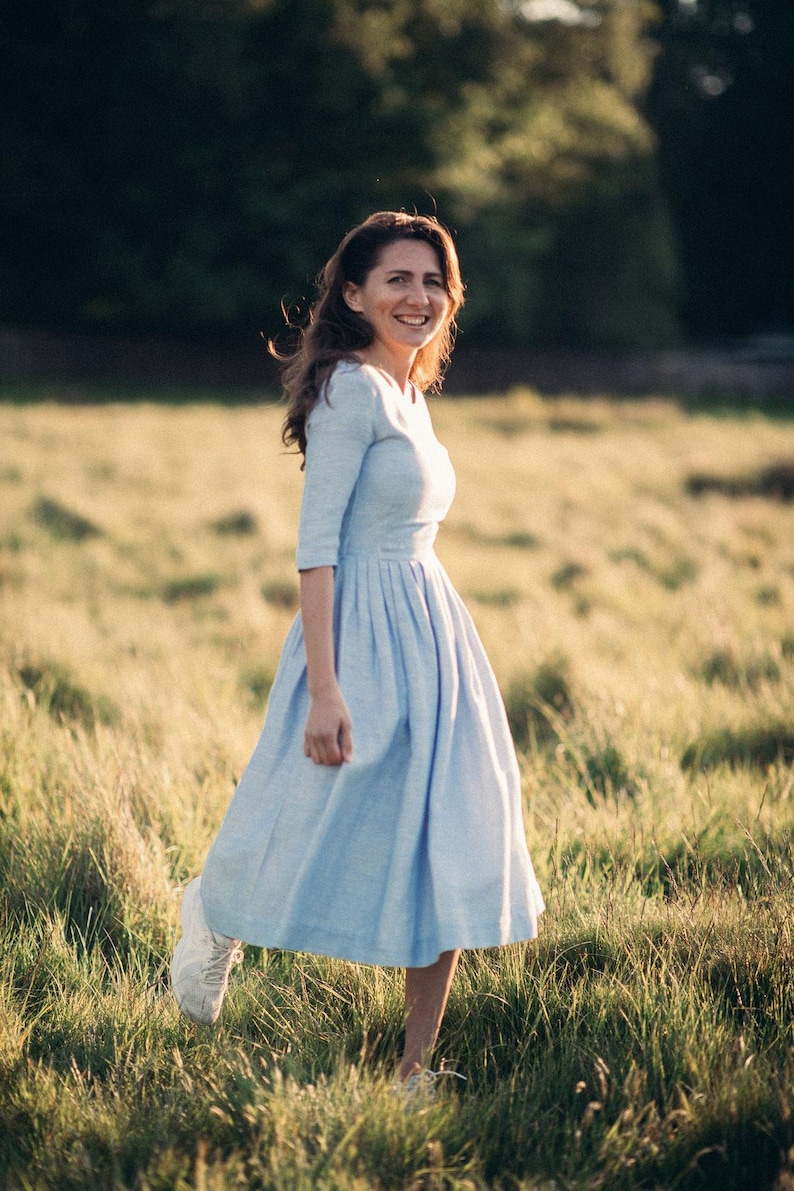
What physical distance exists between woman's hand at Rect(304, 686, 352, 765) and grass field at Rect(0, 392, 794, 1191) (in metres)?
0.62

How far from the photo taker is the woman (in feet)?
7.52

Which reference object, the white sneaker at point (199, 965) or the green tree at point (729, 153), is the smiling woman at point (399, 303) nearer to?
the white sneaker at point (199, 965)

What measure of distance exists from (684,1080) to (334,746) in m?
1.03

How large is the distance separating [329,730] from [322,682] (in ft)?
0.33

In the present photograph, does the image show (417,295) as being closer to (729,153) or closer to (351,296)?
(351,296)

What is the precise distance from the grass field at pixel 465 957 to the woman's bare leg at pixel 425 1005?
0.29 ft

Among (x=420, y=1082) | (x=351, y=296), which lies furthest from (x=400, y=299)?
(x=420, y=1082)

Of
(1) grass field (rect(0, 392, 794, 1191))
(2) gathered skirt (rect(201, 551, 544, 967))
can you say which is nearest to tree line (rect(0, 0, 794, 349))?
(1) grass field (rect(0, 392, 794, 1191))

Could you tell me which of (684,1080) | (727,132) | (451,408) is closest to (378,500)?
(684,1080)

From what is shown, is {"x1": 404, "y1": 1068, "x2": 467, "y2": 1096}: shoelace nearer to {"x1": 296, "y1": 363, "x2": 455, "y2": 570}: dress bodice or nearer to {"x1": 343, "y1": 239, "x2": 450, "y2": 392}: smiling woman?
{"x1": 296, "y1": 363, "x2": 455, "y2": 570}: dress bodice

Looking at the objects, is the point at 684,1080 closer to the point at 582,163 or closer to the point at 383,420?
the point at 383,420

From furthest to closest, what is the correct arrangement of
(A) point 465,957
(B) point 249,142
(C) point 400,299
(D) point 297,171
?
(D) point 297,171, (B) point 249,142, (A) point 465,957, (C) point 400,299

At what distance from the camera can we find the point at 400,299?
2494mm

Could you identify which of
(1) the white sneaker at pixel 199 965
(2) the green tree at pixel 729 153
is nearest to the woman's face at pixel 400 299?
(1) the white sneaker at pixel 199 965
